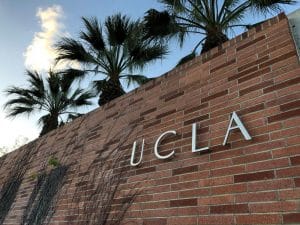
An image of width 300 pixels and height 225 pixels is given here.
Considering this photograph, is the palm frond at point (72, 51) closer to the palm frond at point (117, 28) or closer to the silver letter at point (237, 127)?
the palm frond at point (117, 28)

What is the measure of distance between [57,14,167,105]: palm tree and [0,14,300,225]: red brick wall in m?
4.22

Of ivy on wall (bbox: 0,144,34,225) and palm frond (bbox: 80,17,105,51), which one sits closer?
ivy on wall (bbox: 0,144,34,225)

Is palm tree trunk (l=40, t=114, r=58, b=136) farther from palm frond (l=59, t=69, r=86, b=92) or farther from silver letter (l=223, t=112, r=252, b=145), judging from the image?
silver letter (l=223, t=112, r=252, b=145)

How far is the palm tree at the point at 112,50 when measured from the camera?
26.9 ft

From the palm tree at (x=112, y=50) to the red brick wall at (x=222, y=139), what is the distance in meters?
4.22

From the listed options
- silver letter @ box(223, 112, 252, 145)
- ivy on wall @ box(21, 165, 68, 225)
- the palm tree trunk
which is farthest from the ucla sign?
the palm tree trunk

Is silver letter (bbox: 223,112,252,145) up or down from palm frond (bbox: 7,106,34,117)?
down

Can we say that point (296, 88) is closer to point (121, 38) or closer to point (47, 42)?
point (121, 38)

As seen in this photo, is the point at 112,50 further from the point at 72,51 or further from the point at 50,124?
the point at 50,124

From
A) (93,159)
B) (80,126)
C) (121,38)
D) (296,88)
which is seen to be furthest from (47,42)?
(296,88)

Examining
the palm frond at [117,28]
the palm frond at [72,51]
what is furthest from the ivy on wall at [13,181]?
the palm frond at [117,28]

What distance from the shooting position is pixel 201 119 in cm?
308

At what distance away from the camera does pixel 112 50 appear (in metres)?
8.58

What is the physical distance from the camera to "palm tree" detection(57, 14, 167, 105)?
8.21 m
